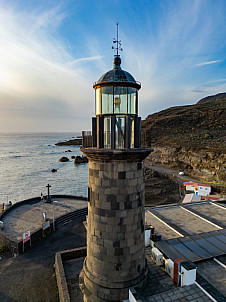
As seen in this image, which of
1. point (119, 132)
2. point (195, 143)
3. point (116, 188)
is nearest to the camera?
point (119, 132)

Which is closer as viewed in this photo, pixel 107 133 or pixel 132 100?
pixel 107 133

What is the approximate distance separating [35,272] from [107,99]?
36.2 feet

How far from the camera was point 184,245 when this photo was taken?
9.59 meters

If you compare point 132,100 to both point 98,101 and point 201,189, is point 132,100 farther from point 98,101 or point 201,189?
point 201,189

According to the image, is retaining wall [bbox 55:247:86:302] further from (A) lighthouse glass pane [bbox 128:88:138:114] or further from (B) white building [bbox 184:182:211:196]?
(B) white building [bbox 184:182:211:196]

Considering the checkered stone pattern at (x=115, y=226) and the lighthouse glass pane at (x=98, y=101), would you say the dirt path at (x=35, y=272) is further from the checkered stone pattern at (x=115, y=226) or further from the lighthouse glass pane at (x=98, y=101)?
the lighthouse glass pane at (x=98, y=101)

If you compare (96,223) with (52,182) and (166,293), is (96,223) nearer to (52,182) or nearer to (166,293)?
(166,293)

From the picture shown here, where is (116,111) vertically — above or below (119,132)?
above

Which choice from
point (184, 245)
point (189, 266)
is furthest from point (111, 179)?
point (184, 245)

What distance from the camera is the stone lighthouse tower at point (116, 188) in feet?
20.7

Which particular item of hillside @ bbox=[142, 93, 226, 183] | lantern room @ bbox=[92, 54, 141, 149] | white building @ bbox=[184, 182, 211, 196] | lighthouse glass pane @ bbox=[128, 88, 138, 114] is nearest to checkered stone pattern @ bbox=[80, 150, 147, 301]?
lantern room @ bbox=[92, 54, 141, 149]

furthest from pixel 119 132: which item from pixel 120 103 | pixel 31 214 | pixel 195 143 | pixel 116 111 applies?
pixel 195 143

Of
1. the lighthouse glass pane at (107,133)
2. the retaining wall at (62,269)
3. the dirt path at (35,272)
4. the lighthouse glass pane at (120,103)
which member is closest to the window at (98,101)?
the lighthouse glass pane at (107,133)

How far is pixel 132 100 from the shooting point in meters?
6.60
